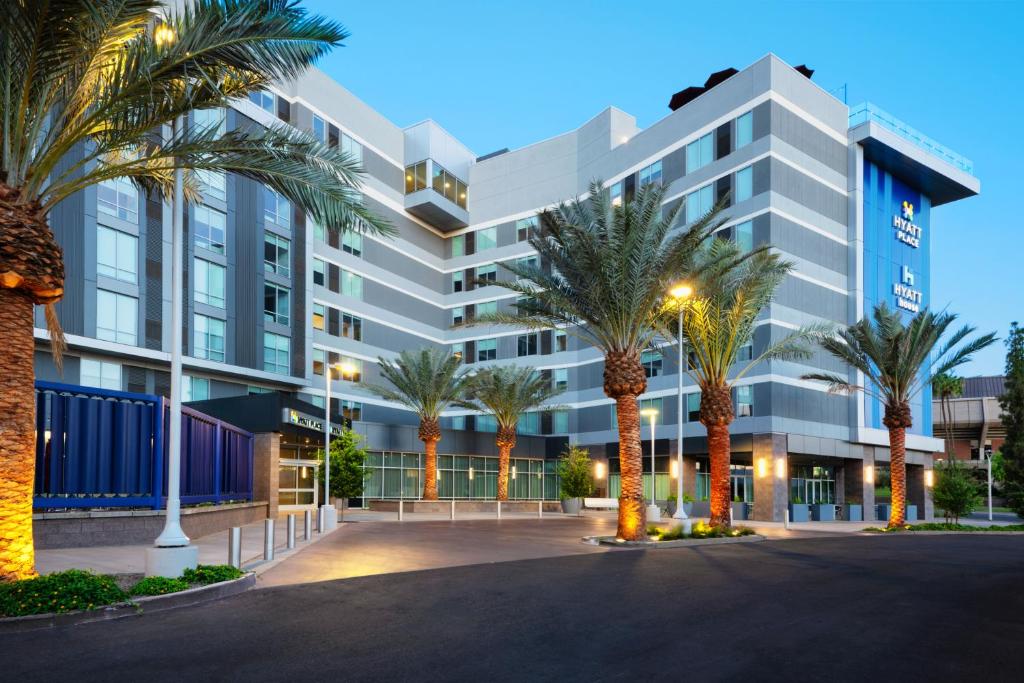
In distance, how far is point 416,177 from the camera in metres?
59.7

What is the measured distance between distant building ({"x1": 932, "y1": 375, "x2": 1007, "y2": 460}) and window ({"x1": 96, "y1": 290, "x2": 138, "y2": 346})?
67.4 m

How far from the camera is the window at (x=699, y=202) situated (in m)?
48.0

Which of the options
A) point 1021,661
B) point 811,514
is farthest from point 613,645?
point 811,514

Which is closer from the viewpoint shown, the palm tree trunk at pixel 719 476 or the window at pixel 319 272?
the palm tree trunk at pixel 719 476

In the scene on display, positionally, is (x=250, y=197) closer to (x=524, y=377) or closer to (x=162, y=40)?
(x=524, y=377)

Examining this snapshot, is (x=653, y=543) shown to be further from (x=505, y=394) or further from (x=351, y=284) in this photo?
(x=351, y=284)

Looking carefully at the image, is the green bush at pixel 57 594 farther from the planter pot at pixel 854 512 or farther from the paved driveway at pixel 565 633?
the planter pot at pixel 854 512

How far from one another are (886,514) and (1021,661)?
43.5 m

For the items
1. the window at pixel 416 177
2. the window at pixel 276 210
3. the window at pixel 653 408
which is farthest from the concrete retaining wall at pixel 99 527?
the window at pixel 416 177

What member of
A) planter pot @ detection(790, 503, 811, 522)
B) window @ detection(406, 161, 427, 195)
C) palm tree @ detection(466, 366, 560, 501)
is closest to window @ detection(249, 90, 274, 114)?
window @ detection(406, 161, 427, 195)

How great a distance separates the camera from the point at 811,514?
43.6 meters

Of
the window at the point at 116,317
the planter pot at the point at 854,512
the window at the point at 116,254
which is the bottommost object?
the planter pot at the point at 854,512

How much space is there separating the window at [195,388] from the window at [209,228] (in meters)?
6.55

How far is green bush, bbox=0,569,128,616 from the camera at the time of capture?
30.0 feet
